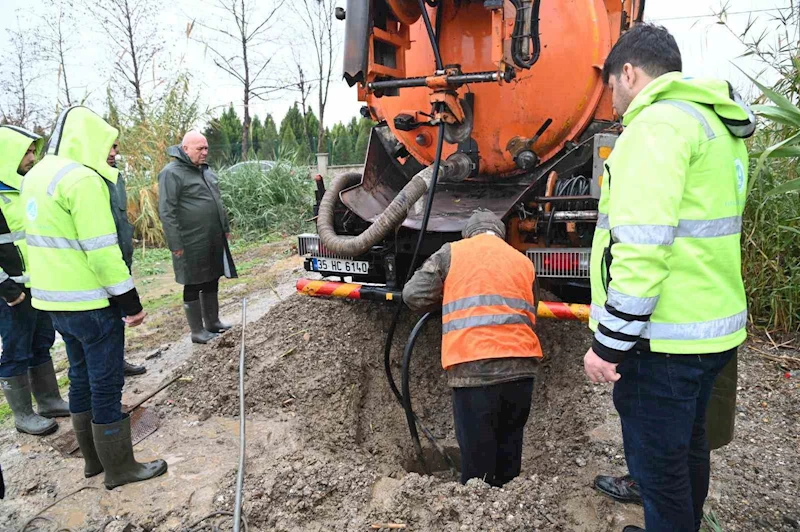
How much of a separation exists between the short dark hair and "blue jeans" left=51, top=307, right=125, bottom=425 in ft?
8.64

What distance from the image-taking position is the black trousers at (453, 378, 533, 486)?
104 inches

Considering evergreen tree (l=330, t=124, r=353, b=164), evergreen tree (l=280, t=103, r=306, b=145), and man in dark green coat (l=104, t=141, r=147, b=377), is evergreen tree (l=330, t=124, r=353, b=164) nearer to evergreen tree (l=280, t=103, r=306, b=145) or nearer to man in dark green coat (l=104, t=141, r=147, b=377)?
evergreen tree (l=280, t=103, r=306, b=145)

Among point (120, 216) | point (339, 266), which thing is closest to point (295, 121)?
point (339, 266)

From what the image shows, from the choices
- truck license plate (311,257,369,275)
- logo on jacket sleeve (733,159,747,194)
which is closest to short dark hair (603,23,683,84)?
logo on jacket sleeve (733,159,747,194)

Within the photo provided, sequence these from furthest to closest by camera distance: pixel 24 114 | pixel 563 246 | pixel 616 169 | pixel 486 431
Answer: pixel 24 114 < pixel 563 246 < pixel 486 431 < pixel 616 169

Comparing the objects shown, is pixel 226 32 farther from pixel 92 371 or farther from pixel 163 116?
pixel 92 371

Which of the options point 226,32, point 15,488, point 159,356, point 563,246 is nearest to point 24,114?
point 226,32

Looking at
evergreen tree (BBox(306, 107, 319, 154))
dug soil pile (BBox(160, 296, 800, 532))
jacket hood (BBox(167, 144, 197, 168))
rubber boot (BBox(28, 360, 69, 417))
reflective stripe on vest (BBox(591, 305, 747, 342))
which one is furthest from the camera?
evergreen tree (BBox(306, 107, 319, 154))

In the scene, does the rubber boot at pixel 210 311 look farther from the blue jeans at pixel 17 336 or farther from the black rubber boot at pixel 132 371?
the blue jeans at pixel 17 336

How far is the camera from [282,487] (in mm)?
2729

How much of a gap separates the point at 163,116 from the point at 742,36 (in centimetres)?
929

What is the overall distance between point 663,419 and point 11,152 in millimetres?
3865

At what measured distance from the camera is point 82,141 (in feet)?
9.46

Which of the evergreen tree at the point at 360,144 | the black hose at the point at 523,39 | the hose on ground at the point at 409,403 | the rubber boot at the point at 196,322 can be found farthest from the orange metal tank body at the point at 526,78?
the evergreen tree at the point at 360,144
